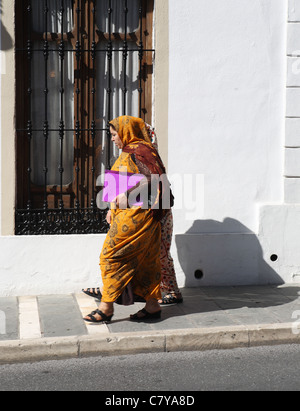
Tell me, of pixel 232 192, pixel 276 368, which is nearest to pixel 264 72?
pixel 232 192

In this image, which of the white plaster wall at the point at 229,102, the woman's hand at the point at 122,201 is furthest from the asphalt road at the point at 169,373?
the white plaster wall at the point at 229,102

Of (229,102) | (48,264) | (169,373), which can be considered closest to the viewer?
(169,373)

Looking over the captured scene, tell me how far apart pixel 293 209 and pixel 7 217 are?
122 inches

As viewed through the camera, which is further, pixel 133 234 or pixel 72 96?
pixel 72 96

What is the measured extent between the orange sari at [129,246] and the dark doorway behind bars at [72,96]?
159cm

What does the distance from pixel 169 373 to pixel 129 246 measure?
1293 millimetres

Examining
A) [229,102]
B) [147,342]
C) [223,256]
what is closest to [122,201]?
[147,342]

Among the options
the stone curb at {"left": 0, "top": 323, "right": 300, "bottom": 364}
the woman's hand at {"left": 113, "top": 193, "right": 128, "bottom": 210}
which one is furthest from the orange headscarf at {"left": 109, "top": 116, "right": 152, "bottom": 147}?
the stone curb at {"left": 0, "top": 323, "right": 300, "bottom": 364}

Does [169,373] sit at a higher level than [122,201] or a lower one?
lower

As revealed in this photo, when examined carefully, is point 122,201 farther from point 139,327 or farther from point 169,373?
point 169,373

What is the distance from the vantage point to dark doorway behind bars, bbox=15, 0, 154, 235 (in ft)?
26.1

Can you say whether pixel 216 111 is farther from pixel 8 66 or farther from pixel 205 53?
pixel 8 66

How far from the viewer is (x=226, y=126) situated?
26.6 ft
